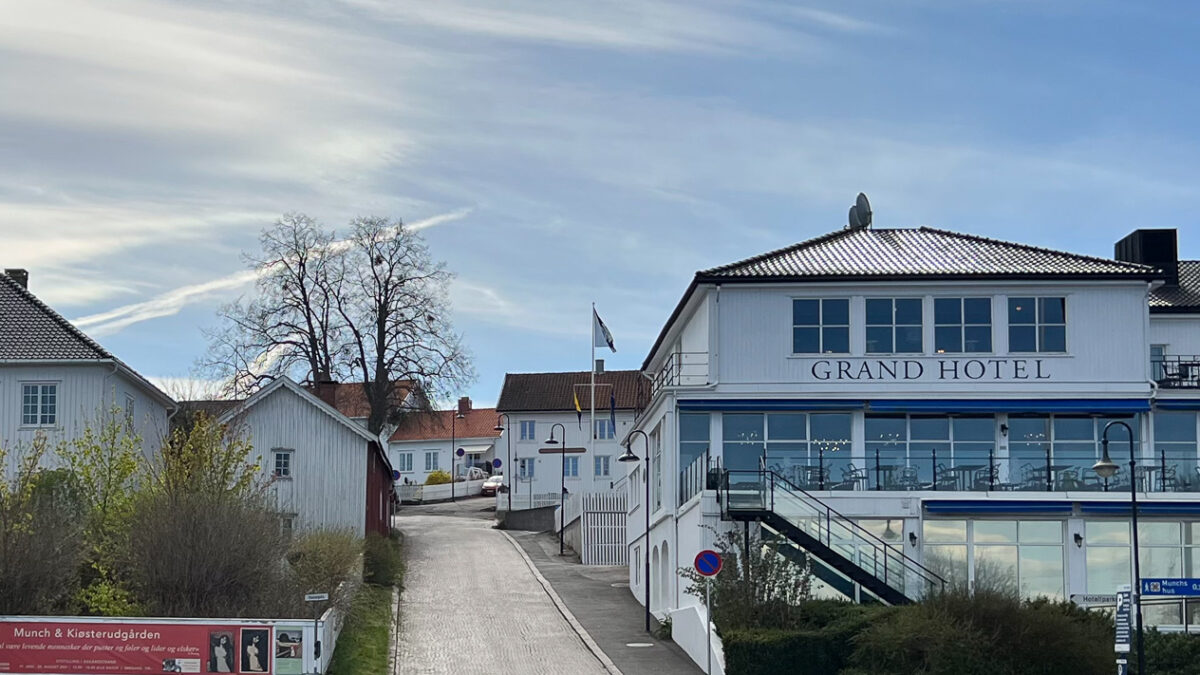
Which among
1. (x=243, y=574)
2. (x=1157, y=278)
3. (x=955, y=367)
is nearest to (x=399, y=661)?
(x=243, y=574)

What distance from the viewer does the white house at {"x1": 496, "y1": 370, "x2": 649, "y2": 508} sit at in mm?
82812

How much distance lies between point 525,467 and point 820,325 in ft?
155

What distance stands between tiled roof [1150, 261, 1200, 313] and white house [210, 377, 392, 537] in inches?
895

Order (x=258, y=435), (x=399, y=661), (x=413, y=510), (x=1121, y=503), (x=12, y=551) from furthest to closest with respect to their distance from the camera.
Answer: (x=413, y=510), (x=258, y=435), (x=1121, y=503), (x=399, y=661), (x=12, y=551)

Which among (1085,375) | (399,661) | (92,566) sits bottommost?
(399,661)

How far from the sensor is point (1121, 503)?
36.6m

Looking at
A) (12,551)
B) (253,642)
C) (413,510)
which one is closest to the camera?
(253,642)

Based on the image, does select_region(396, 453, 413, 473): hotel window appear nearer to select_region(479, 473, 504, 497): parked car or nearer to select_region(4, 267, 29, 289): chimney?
select_region(479, 473, 504, 497): parked car

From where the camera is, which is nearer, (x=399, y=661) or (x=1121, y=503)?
Result: (x=399, y=661)

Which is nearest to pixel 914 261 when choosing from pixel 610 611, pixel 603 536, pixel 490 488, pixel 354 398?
pixel 610 611

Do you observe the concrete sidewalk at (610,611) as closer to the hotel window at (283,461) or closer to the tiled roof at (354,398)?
the hotel window at (283,461)

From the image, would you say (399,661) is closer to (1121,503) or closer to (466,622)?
(466,622)

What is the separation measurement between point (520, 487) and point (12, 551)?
5304 centimetres

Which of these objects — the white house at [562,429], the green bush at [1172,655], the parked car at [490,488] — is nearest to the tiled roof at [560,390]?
the white house at [562,429]
